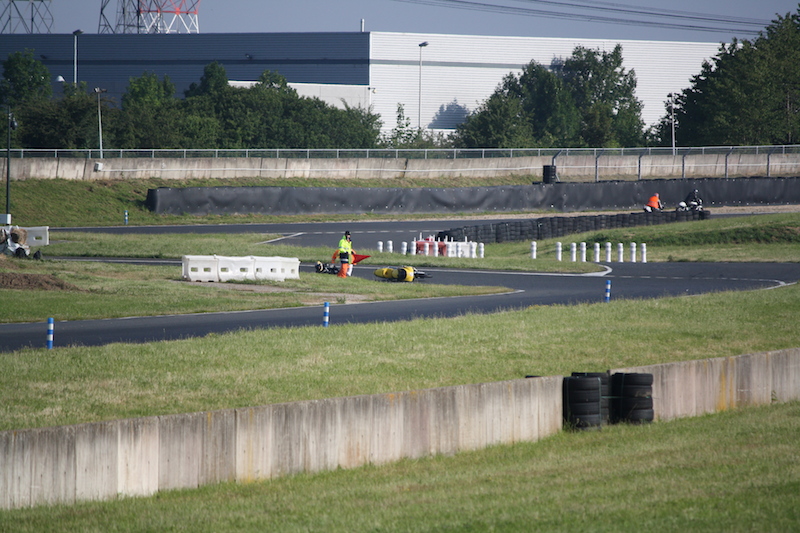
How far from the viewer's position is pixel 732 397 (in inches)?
482

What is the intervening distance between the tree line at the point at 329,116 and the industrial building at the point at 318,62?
2.64 metres

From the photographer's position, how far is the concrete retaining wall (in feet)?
25.1

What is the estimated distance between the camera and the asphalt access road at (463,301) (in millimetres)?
16641

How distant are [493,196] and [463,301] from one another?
1327 inches

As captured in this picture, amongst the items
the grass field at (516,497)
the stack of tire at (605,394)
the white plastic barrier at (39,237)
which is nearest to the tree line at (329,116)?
the white plastic barrier at (39,237)

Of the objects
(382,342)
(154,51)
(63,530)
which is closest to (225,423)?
(63,530)

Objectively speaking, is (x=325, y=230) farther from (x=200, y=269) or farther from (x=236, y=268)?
(x=200, y=269)

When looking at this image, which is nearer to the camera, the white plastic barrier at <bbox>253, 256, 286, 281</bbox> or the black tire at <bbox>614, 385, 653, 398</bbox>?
the black tire at <bbox>614, 385, 653, 398</bbox>

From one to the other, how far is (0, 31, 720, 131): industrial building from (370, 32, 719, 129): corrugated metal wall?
4.7 inches

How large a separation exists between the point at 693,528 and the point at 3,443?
5.47m

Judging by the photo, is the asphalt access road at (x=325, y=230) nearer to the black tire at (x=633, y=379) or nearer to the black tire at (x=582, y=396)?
the black tire at (x=633, y=379)

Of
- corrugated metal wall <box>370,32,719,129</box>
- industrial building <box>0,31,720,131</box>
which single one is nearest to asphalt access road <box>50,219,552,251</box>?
industrial building <box>0,31,720,131</box>

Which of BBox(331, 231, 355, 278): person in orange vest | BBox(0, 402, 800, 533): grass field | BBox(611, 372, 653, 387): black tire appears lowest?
BBox(0, 402, 800, 533): grass field

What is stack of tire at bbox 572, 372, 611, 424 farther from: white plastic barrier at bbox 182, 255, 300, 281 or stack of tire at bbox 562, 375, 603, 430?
white plastic barrier at bbox 182, 255, 300, 281
